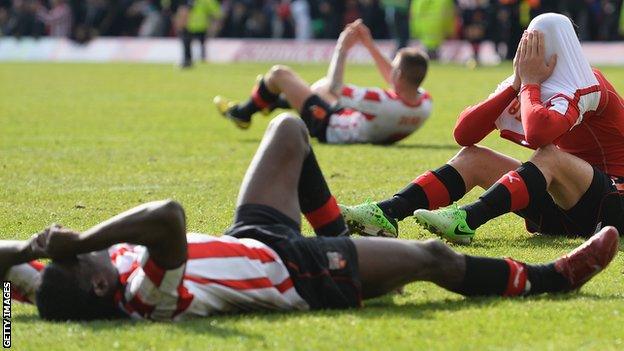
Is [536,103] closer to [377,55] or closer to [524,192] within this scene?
[524,192]

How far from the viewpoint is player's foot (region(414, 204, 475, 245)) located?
7.42m

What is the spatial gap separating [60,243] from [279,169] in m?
1.08

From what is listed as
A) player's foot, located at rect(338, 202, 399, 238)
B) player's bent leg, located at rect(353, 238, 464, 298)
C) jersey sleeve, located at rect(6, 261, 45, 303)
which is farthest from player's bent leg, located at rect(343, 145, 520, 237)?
jersey sleeve, located at rect(6, 261, 45, 303)

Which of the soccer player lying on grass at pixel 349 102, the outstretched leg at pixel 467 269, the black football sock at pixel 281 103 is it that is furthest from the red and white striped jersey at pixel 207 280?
the black football sock at pixel 281 103

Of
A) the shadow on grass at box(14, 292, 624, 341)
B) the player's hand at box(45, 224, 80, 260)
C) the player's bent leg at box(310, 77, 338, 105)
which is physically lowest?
the player's bent leg at box(310, 77, 338, 105)

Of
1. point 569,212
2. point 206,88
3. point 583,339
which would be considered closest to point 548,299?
point 583,339

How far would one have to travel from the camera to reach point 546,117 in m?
7.20

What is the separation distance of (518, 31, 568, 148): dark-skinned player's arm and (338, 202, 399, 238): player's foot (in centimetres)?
93

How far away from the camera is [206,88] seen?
24.2m

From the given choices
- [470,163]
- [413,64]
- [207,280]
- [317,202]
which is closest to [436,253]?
[317,202]

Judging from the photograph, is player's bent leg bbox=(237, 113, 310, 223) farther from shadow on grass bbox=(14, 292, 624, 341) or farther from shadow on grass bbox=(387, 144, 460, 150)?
shadow on grass bbox=(387, 144, 460, 150)

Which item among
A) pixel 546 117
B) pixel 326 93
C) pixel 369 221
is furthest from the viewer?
pixel 326 93

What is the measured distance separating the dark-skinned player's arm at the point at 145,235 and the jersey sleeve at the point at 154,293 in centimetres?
4

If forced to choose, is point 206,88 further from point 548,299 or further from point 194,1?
point 548,299
